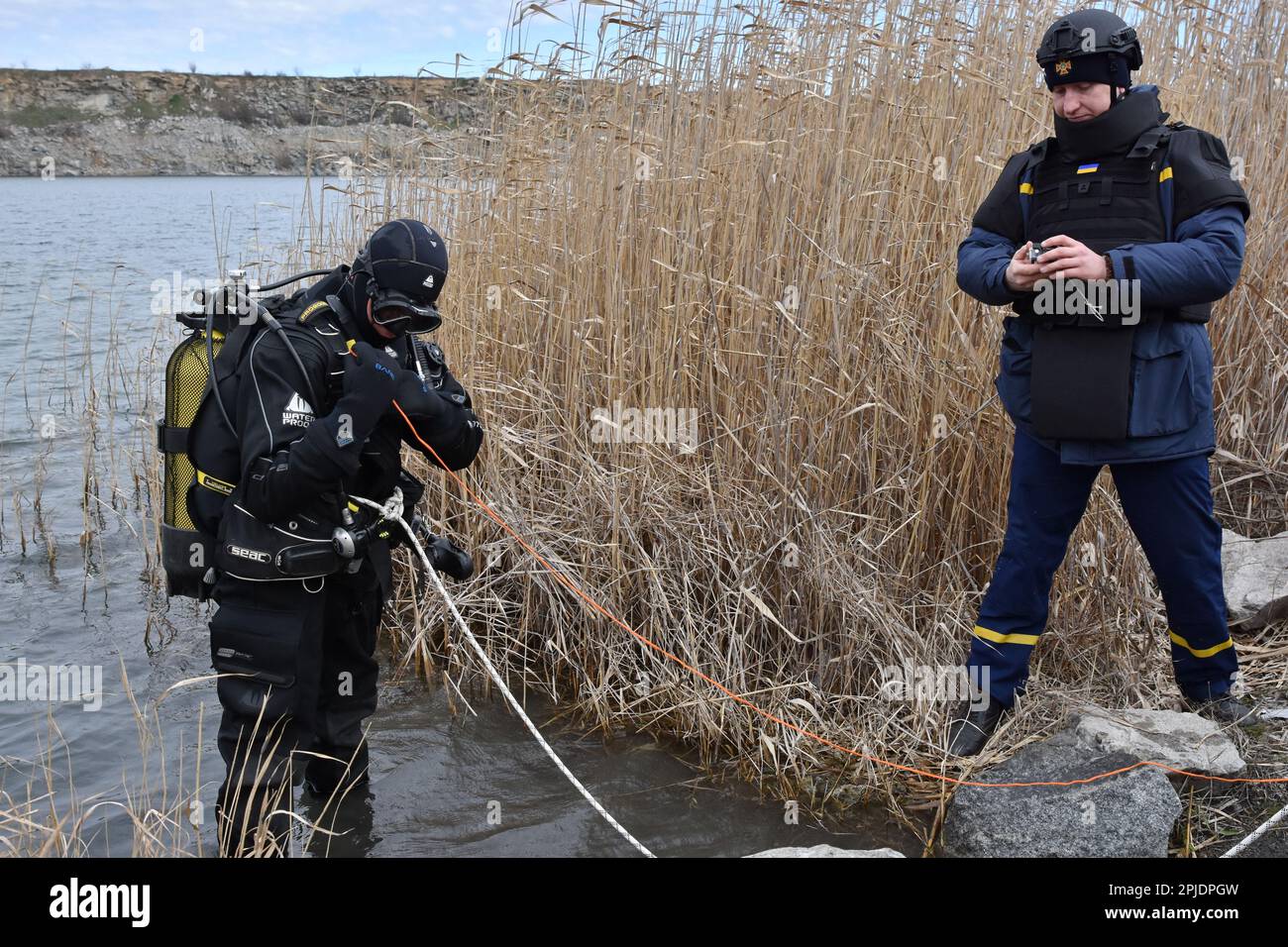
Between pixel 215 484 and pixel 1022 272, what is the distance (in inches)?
90.3

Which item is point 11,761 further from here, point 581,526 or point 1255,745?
point 1255,745

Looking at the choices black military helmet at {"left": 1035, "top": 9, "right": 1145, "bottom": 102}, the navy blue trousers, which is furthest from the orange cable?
black military helmet at {"left": 1035, "top": 9, "right": 1145, "bottom": 102}

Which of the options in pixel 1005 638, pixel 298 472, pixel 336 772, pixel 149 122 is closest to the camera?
pixel 298 472

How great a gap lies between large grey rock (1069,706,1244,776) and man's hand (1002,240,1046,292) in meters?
1.33

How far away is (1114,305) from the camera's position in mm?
2818

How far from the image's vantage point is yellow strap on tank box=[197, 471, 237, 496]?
2.75 meters

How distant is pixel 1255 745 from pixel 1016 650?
78cm

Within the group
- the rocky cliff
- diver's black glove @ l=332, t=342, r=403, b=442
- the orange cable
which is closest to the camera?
diver's black glove @ l=332, t=342, r=403, b=442

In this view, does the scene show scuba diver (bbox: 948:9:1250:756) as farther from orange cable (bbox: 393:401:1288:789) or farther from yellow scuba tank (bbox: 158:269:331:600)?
yellow scuba tank (bbox: 158:269:331:600)

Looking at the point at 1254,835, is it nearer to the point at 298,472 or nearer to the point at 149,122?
the point at 298,472

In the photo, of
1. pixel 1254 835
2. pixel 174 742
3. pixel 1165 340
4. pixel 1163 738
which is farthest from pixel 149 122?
pixel 1254 835

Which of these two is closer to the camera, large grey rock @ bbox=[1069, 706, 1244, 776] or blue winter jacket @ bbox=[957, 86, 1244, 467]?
blue winter jacket @ bbox=[957, 86, 1244, 467]

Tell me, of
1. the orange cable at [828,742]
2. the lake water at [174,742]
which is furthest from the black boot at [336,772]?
the orange cable at [828,742]
